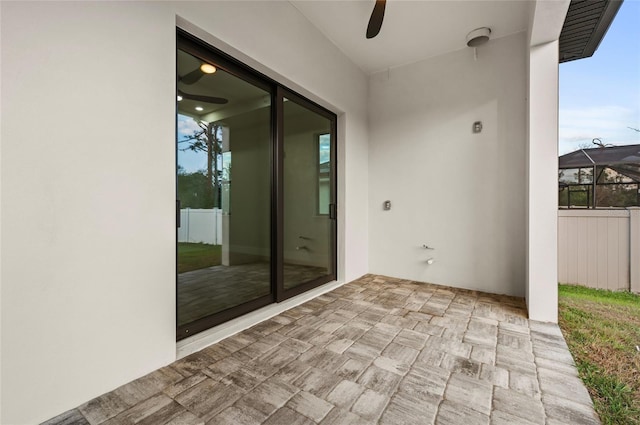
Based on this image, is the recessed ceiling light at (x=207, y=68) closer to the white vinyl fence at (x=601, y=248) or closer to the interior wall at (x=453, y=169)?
the interior wall at (x=453, y=169)

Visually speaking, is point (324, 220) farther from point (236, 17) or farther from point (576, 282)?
point (576, 282)

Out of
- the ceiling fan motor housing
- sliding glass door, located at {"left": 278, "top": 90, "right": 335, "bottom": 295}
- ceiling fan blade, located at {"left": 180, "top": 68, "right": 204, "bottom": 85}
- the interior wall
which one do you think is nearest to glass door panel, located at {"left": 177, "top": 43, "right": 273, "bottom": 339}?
ceiling fan blade, located at {"left": 180, "top": 68, "right": 204, "bottom": 85}

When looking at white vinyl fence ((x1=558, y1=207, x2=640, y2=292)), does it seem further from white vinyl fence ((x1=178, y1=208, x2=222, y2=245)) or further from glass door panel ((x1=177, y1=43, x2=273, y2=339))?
white vinyl fence ((x1=178, y1=208, x2=222, y2=245))

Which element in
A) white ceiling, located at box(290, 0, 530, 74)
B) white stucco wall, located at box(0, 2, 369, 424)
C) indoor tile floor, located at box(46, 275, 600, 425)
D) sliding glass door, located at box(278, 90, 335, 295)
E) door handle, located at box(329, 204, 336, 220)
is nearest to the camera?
white stucco wall, located at box(0, 2, 369, 424)

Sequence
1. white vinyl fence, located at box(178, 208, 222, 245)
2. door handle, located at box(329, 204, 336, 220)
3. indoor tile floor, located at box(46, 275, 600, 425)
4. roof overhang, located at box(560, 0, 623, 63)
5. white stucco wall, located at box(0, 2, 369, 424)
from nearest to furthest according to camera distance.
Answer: white stucco wall, located at box(0, 2, 369, 424), indoor tile floor, located at box(46, 275, 600, 425), white vinyl fence, located at box(178, 208, 222, 245), roof overhang, located at box(560, 0, 623, 63), door handle, located at box(329, 204, 336, 220)

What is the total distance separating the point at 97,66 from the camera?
1416 mm

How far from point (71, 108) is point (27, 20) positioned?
0.37 metres

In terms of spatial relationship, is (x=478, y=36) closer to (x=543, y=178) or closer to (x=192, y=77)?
(x=543, y=178)

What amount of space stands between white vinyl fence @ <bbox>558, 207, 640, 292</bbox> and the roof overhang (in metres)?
1.91

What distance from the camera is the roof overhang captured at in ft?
7.59

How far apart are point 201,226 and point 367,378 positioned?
1.57 m

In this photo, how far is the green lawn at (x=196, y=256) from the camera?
6.67 feet

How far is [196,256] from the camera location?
2166 millimetres

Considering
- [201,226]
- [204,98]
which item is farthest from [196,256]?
[204,98]
